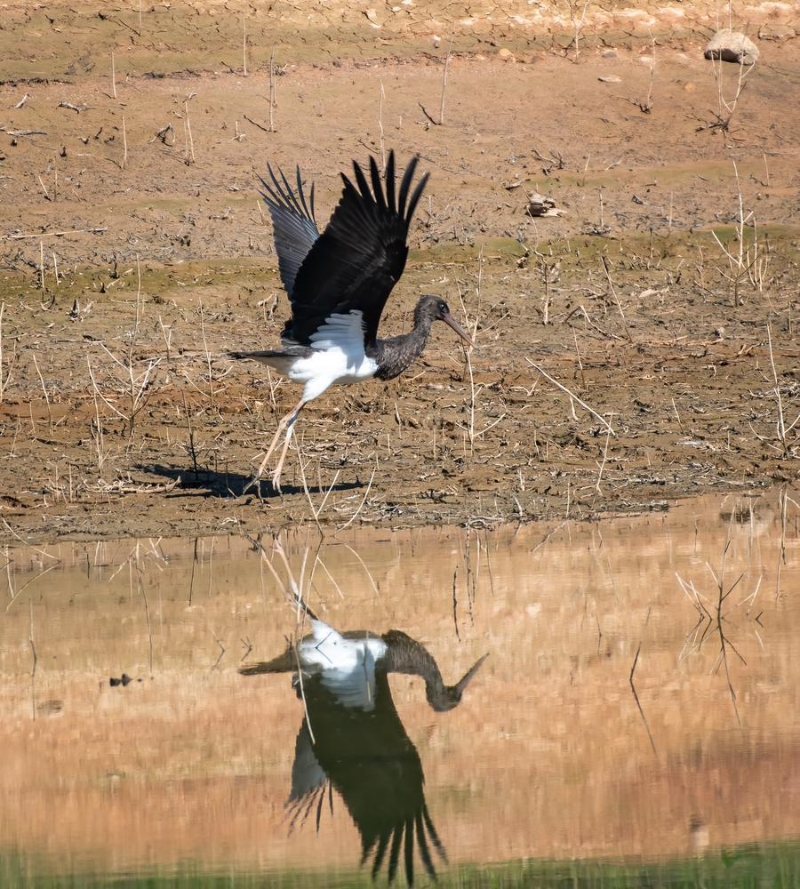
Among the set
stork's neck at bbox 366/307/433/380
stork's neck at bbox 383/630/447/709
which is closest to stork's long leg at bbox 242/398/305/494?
stork's neck at bbox 366/307/433/380

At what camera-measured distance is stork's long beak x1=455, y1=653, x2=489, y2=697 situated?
504 cm

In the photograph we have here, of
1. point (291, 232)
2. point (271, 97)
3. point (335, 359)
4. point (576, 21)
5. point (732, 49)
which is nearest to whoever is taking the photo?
point (335, 359)

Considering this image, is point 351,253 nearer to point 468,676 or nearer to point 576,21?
point 468,676

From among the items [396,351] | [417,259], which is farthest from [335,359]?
[417,259]

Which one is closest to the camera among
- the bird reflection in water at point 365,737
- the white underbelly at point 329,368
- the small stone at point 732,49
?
the bird reflection in water at point 365,737

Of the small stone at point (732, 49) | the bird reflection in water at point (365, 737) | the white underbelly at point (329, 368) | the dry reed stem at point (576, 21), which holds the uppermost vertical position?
the dry reed stem at point (576, 21)

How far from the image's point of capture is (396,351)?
8523 millimetres

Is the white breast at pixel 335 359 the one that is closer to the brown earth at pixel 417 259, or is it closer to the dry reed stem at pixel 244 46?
the brown earth at pixel 417 259

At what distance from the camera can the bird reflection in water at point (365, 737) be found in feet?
13.1

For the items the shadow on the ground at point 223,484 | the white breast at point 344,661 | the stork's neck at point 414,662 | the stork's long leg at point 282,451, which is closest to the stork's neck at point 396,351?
the stork's long leg at point 282,451

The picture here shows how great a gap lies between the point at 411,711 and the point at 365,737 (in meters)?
0.29

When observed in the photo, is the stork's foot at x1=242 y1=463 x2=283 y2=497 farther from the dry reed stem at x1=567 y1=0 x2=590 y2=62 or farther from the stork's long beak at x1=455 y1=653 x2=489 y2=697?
the dry reed stem at x1=567 y1=0 x2=590 y2=62

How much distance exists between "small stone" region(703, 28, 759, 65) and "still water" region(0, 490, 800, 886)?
12.0m

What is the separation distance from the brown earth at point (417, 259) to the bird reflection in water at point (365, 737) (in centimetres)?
207
